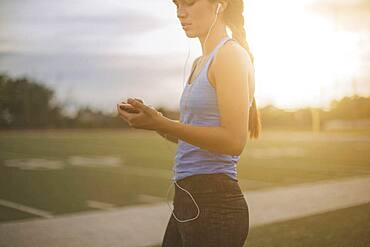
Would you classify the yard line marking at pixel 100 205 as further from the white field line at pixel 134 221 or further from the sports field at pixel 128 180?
the white field line at pixel 134 221

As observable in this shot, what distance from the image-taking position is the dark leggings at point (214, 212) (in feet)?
5.75

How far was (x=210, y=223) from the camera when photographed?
1.75 m

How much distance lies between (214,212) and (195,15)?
1.98 ft

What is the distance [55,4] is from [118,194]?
4.64 metres

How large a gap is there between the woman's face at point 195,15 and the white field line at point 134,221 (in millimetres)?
4142

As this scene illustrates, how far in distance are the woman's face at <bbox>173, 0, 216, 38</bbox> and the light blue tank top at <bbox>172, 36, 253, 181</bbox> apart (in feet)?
0.27

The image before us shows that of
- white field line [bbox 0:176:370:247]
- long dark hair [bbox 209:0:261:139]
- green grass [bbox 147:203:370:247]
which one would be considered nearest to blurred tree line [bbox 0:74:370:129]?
white field line [bbox 0:176:370:247]

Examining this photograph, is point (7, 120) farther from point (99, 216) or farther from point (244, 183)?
point (99, 216)

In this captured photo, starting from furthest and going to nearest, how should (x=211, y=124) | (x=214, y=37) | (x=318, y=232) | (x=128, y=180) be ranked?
(x=128, y=180)
(x=318, y=232)
(x=214, y=37)
(x=211, y=124)

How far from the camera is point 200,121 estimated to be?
172 centimetres

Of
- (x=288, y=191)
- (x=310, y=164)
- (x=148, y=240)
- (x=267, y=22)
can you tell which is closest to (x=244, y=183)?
(x=288, y=191)

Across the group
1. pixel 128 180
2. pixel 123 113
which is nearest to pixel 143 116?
pixel 123 113

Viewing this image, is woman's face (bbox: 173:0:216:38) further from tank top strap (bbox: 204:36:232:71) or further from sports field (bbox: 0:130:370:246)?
sports field (bbox: 0:130:370:246)

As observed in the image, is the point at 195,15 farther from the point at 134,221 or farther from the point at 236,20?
the point at 134,221
